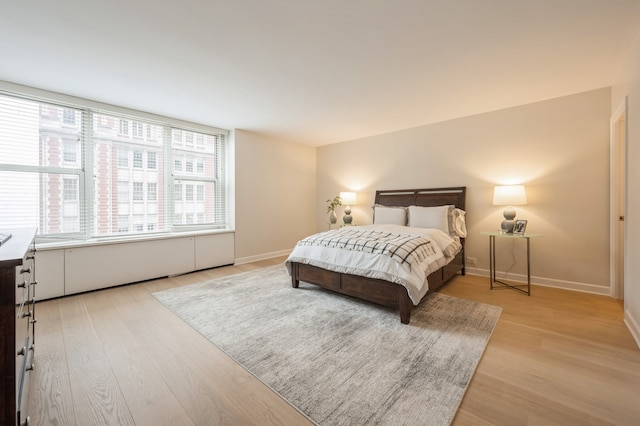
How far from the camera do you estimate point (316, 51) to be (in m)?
2.31

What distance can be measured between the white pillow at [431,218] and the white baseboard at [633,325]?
1758mm

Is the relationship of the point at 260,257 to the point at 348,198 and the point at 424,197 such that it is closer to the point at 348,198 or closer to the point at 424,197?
the point at 348,198

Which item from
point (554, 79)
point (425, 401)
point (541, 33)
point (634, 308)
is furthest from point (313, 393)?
point (554, 79)

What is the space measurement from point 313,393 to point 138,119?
168 inches

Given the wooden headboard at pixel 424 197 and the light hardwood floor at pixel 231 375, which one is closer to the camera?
the light hardwood floor at pixel 231 375

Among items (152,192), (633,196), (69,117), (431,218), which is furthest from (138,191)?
(633,196)

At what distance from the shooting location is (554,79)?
280 centimetres

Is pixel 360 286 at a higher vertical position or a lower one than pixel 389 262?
lower

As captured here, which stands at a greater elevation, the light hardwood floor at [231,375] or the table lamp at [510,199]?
the table lamp at [510,199]

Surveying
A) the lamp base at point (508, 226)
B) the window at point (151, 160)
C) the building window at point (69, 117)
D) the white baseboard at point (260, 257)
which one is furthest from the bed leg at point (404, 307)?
the building window at point (69, 117)

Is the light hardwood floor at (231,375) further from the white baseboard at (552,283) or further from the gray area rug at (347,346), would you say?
the white baseboard at (552,283)

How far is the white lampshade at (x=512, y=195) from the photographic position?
3240mm

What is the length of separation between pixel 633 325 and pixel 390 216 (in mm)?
2728

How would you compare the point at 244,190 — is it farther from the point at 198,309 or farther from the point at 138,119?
the point at 198,309
